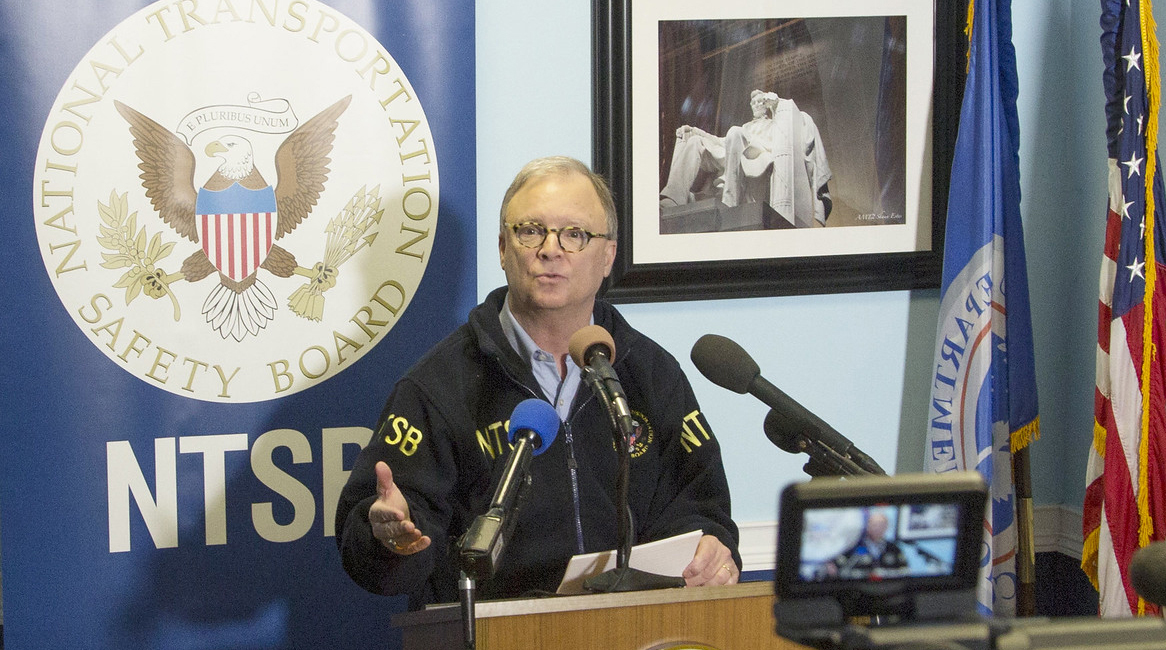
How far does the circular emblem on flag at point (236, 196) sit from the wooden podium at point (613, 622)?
1.20 m

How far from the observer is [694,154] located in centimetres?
260

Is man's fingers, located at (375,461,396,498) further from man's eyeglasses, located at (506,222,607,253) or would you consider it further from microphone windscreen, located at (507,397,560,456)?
man's eyeglasses, located at (506,222,607,253)

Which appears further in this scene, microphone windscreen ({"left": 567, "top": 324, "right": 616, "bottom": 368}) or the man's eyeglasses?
the man's eyeglasses

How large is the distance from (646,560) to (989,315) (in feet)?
4.87

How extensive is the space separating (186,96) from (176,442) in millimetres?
795

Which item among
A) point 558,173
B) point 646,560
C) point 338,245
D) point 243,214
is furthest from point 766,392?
point 243,214

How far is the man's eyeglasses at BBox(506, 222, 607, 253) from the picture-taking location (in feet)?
6.53

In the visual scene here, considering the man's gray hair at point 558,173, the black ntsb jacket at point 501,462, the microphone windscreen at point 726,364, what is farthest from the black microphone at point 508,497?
the man's gray hair at point 558,173

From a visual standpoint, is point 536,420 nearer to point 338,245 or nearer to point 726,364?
point 726,364

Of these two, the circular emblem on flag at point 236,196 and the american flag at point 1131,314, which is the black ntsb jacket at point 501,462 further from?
the american flag at point 1131,314

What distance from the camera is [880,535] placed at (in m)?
0.69

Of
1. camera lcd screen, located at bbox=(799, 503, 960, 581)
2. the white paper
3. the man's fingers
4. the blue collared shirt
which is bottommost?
the white paper

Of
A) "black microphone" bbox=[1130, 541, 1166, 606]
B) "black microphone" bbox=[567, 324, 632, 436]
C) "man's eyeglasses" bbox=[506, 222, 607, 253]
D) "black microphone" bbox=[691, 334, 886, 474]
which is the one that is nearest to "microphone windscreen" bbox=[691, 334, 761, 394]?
"black microphone" bbox=[691, 334, 886, 474]

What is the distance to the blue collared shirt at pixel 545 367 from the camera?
2.00m
